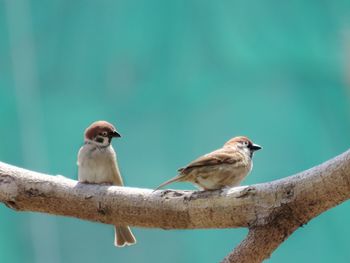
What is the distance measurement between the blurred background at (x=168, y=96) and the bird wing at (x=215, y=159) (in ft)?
5.58

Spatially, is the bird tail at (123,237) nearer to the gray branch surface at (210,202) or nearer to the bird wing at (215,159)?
the bird wing at (215,159)

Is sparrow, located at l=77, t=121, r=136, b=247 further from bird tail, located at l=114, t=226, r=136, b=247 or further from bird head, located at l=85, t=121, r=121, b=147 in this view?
bird tail, located at l=114, t=226, r=136, b=247

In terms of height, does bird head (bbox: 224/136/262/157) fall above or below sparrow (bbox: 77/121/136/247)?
below

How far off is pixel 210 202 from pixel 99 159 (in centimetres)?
143

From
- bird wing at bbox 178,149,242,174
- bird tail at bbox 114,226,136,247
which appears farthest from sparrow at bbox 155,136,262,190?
bird tail at bbox 114,226,136,247

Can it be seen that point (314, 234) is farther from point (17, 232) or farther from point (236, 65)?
point (17, 232)

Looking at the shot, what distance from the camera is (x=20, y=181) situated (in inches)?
134

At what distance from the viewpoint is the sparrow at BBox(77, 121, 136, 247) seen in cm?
439

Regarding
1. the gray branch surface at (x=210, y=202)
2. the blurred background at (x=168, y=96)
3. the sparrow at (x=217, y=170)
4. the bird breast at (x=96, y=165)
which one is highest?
the blurred background at (x=168, y=96)

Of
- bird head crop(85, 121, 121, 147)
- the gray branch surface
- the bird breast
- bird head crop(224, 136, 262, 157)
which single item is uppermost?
bird head crop(85, 121, 121, 147)

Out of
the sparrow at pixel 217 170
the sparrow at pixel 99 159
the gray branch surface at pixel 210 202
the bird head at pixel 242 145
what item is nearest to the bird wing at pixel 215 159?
the sparrow at pixel 217 170

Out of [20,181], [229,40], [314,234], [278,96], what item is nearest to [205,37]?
[229,40]

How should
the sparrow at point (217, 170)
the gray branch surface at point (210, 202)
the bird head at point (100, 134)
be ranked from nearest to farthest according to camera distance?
the gray branch surface at point (210, 202)
the sparrow at point (217, 170)
the bird head at point (100, 134)

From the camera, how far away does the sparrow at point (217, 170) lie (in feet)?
12.1
